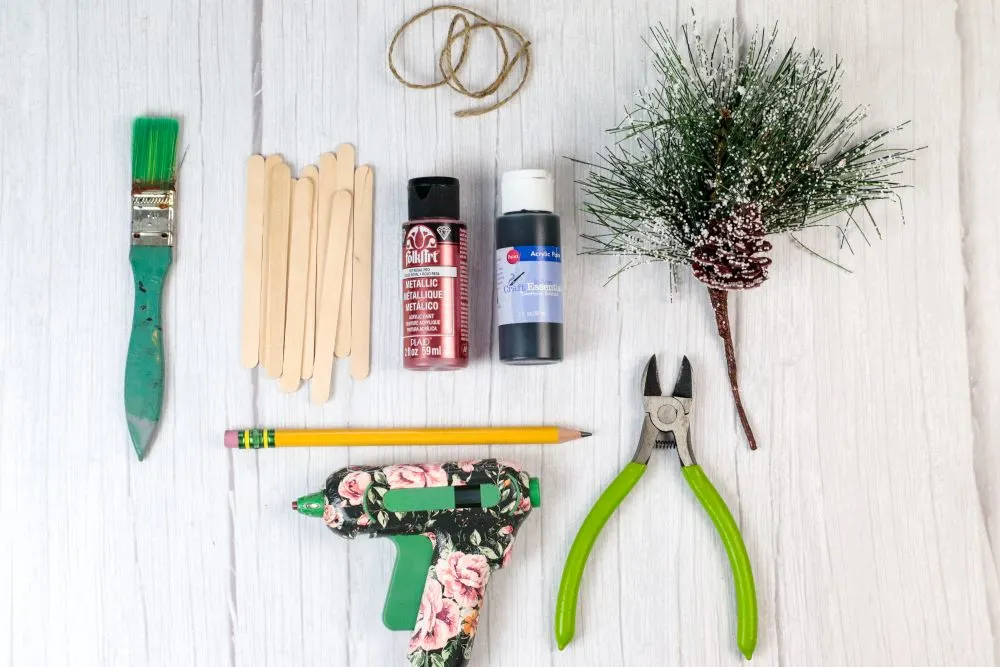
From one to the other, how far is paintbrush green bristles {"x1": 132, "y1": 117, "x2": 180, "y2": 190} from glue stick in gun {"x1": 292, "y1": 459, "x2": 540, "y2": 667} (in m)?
0.38

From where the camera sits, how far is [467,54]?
0.91 metres

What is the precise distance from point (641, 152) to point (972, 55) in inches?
15.9

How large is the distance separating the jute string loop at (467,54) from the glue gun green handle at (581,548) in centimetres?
44

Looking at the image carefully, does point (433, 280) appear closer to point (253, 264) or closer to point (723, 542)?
point (253, 264)

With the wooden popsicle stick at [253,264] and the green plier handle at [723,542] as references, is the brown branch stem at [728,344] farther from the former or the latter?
the wooden popsicle stick at [253,264]

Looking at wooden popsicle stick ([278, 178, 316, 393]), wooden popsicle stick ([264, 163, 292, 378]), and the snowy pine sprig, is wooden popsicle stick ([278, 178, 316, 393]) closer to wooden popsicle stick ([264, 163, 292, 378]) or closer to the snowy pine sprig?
wooden popsicle stick ([264, 163, 292, 378])

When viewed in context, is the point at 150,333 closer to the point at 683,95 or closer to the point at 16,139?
the point at 16,139

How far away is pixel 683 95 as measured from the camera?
83 centimetres

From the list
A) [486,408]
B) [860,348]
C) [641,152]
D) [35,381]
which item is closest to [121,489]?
[35,381]

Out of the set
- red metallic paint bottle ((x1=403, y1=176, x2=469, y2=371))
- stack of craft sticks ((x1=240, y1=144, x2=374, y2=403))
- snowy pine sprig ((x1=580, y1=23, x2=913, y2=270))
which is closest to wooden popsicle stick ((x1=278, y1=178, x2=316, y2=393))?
stack of craft sticks ((x1=240, y1=144, x2=374, y2=403))

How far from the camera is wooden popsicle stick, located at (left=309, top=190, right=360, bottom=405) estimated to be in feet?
2.84

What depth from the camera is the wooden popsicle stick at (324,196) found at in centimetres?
88

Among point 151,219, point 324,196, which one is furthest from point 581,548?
point 151,219

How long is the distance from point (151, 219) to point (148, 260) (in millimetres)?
45
